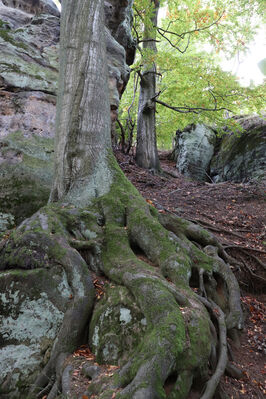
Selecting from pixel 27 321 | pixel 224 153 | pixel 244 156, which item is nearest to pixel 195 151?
pixel 224 153

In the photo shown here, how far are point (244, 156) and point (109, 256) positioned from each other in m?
8.89

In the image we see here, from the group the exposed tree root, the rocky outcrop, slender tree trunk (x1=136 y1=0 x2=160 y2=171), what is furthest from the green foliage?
the exposed tree root

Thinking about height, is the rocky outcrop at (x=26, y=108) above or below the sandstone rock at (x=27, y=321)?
above

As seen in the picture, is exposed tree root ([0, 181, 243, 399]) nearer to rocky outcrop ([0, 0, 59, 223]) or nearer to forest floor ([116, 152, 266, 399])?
forest floor ([116, 152, 266, 399])

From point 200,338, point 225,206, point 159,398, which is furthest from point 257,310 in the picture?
point 225,206

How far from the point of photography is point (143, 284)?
249 centimetres


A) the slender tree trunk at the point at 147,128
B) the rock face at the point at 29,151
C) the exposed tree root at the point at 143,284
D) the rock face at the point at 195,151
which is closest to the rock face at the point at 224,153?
the rock face at the point at 195,151

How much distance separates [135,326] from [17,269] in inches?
51.8

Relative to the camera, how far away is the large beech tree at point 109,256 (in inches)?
80.2

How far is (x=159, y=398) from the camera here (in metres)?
1.77

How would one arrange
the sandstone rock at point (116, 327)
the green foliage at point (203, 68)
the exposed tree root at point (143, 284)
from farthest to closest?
1. the green foliage at point (203, 68)
2. the sandstone rock at point (116, 327)
3. the exposed tree root at point (143, 284)

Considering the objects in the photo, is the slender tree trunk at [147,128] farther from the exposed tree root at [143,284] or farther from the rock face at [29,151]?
the exposed tree root at [143,284]

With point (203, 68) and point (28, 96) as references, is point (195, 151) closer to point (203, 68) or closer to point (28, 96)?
point (203, 68)

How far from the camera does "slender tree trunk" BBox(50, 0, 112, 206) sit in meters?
3.94
